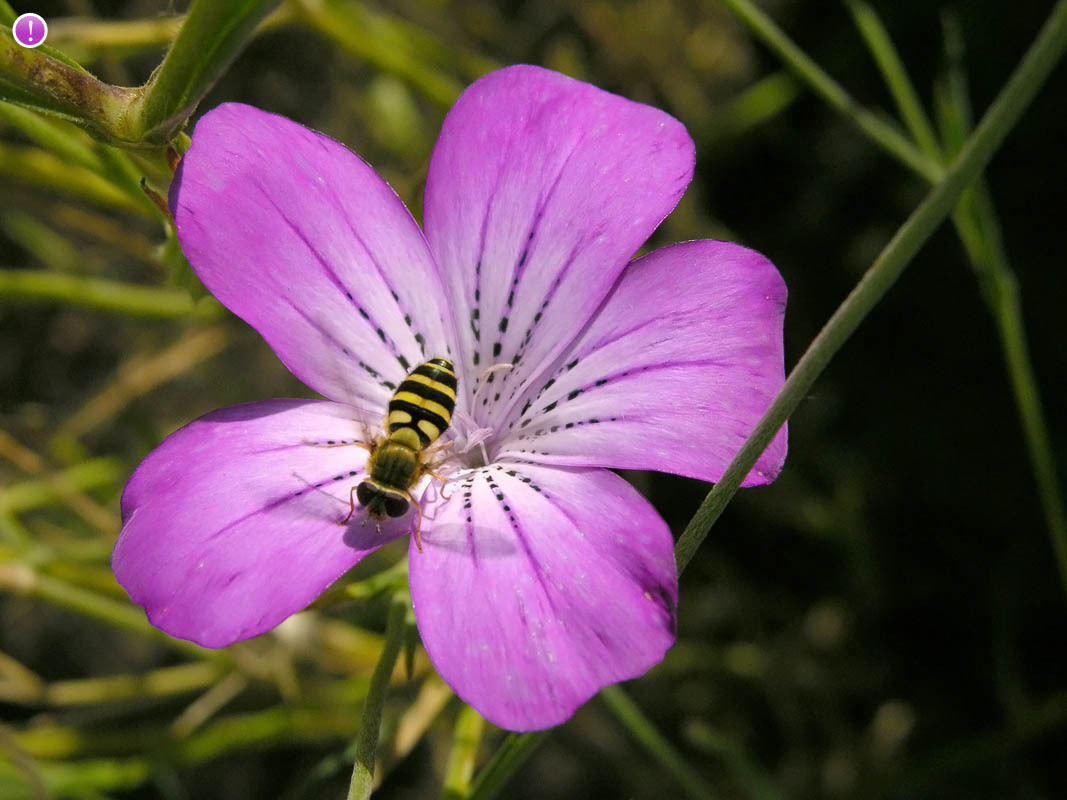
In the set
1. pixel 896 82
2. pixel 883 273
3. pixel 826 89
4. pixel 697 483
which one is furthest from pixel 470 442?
pixel 697 483

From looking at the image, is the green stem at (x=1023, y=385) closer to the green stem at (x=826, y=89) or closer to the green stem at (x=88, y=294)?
the green stem at (x=826, y=89)

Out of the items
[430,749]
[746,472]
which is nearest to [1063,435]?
[746,472]

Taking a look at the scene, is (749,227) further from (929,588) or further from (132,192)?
(132,192)

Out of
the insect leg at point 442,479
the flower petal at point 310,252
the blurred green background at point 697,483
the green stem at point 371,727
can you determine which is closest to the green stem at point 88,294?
the blurred green background at point 697,483

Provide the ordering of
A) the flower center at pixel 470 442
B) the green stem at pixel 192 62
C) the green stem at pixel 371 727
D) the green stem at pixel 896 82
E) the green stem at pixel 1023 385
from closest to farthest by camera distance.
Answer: the green stem at pixel 192 62
the green stem at pixel 371 727
the flower center at pixel 470 442
the green stem at pixel 1023 385
the green stem at pixel 896 82

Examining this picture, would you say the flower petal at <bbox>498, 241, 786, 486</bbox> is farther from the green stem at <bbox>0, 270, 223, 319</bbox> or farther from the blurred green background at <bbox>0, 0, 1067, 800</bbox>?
the green stem at <bbox>0, 270, 223, 319</bbox>

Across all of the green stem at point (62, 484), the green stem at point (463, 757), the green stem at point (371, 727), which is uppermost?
the green stem at point (371, 727)

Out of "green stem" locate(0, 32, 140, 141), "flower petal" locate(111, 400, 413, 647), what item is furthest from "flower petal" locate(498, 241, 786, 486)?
"green stem" locate(0, 32, 140, 141)
